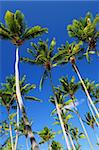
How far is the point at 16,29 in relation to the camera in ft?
82.5

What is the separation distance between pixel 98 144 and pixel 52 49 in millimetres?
26583

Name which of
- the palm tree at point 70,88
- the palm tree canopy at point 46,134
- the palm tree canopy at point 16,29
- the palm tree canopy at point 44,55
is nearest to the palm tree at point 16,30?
the palm tree canopy at point 16,29

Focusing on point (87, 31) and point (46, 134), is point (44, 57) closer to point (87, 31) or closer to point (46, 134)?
point (87, 31)

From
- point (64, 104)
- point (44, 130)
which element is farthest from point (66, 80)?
point (44, 130)

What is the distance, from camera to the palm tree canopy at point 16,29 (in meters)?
25.0

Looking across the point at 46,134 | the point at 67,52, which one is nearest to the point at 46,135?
the point at 46,134

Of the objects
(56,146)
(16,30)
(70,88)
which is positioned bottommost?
(16,30)

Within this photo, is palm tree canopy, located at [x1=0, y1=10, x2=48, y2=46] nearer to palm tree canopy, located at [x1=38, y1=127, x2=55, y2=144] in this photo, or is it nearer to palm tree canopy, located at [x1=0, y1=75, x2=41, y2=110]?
palm tree canopy, located at [x1=0, y1=75, x2=41, y2=110]

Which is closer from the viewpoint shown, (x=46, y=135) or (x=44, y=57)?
(x=44, y=57)

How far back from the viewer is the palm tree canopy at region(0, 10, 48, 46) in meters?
25.0

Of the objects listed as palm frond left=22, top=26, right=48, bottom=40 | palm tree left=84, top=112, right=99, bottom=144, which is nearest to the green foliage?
palm tree left=84, top=112, right=99, bottom=144

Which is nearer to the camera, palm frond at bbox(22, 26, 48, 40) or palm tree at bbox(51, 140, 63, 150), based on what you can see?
palm frond at bbox(22, 26, 48, 40)

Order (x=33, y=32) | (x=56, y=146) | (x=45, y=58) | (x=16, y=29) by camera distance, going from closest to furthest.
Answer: (x=16, y=29), (x=33, y=32), (x=45, y=58), (x=56, y=146)

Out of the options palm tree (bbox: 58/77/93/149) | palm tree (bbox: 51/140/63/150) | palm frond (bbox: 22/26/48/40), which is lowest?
palm frond (bbox: 22/26/48/40)
